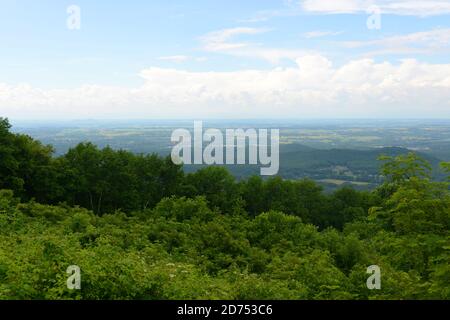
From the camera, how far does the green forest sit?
1029cm

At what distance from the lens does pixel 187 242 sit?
2019 centimetres

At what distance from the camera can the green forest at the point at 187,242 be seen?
405 inches
